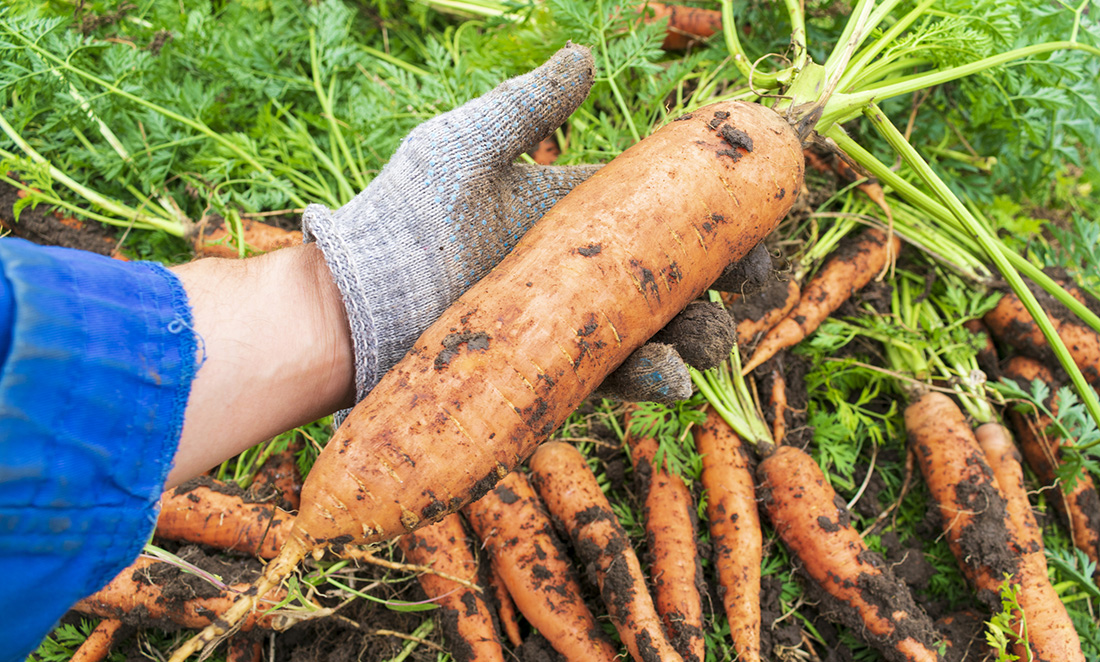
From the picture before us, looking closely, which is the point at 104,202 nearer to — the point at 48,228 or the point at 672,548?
the point at 48,228

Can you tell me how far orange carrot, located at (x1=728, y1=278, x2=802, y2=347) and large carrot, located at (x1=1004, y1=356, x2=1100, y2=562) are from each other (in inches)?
44.0

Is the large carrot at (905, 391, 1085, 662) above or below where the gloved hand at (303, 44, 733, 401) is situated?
below

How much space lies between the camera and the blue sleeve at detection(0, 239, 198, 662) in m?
1.00

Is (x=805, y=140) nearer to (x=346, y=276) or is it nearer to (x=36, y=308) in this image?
(x=346, y=276)

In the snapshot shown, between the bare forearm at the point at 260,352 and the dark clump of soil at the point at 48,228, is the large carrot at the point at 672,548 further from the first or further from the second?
the dark clump of soil at the point at 48,228

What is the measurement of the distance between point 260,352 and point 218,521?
1.03 m

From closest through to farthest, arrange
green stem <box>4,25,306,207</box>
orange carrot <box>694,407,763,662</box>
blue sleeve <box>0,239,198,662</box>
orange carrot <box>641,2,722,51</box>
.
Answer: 1. blue sleeve <box>0,239,198,662</box>
2. orange carrot <box>694,407,763,662</box>
3. green stem <box>4,25,306,207</box>
4. orange carrot <box>641,2,722,51</box>

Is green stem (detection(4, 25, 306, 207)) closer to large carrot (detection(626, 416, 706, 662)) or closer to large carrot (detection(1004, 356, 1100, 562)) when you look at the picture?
large carrot (detection(626, 416, 706, 662))

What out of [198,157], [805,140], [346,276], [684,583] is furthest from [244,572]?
[805,140]

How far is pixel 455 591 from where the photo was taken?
6.63ft

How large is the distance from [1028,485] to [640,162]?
7.48ft

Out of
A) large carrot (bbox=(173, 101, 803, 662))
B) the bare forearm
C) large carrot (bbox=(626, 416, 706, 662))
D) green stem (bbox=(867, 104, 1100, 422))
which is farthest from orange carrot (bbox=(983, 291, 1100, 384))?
the bare forearm

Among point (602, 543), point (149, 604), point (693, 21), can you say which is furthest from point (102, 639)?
point (693, 21)

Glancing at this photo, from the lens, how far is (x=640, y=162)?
175cm
